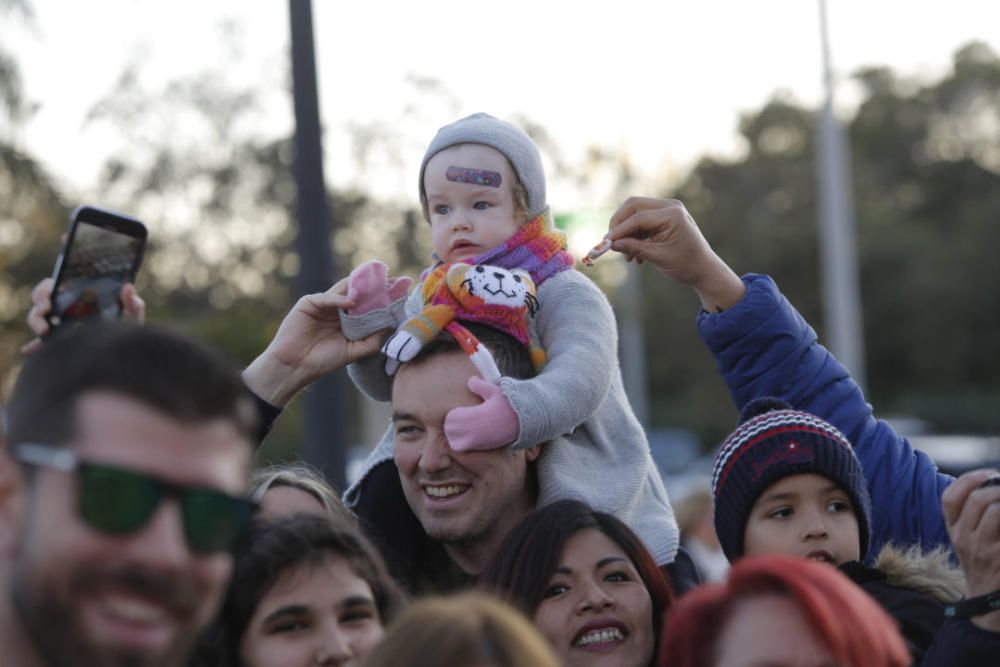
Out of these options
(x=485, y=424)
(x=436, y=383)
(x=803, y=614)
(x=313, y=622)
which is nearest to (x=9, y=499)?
(x=313, y=622)

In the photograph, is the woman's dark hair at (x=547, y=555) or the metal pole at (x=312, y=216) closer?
the woman's dark hair at (x=547, y=555)

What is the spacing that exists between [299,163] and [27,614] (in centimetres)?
448

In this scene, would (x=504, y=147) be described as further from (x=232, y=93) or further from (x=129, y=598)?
(x=232, y=93)

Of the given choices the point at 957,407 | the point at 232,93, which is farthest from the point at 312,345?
the point at 957,407

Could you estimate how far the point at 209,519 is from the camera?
219cm

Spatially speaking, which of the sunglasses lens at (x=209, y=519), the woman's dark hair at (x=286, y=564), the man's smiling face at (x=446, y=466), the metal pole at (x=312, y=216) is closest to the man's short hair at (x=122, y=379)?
the sunglasses lens at (x=209, y=519)

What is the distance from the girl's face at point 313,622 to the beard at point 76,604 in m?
1.06

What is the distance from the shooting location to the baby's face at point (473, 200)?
421cm

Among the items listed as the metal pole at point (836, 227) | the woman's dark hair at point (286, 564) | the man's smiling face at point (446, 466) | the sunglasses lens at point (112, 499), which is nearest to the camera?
the sunglasses lens at point (112, 499)

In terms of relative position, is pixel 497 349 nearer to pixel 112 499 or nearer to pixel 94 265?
pixel 94 265

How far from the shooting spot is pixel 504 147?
426cm

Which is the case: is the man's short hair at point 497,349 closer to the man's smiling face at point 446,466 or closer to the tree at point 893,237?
the man's smiling face at point 446,466

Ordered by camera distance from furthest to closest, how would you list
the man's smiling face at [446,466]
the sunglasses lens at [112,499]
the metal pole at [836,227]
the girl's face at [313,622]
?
1. the metal pole at [836,227]
2. the man's smiling face at [446,466]
3. the girl's face at [313,622]
4. the sunglasses lens at [112,499]

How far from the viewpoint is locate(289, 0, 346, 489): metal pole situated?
6434 millimetres
